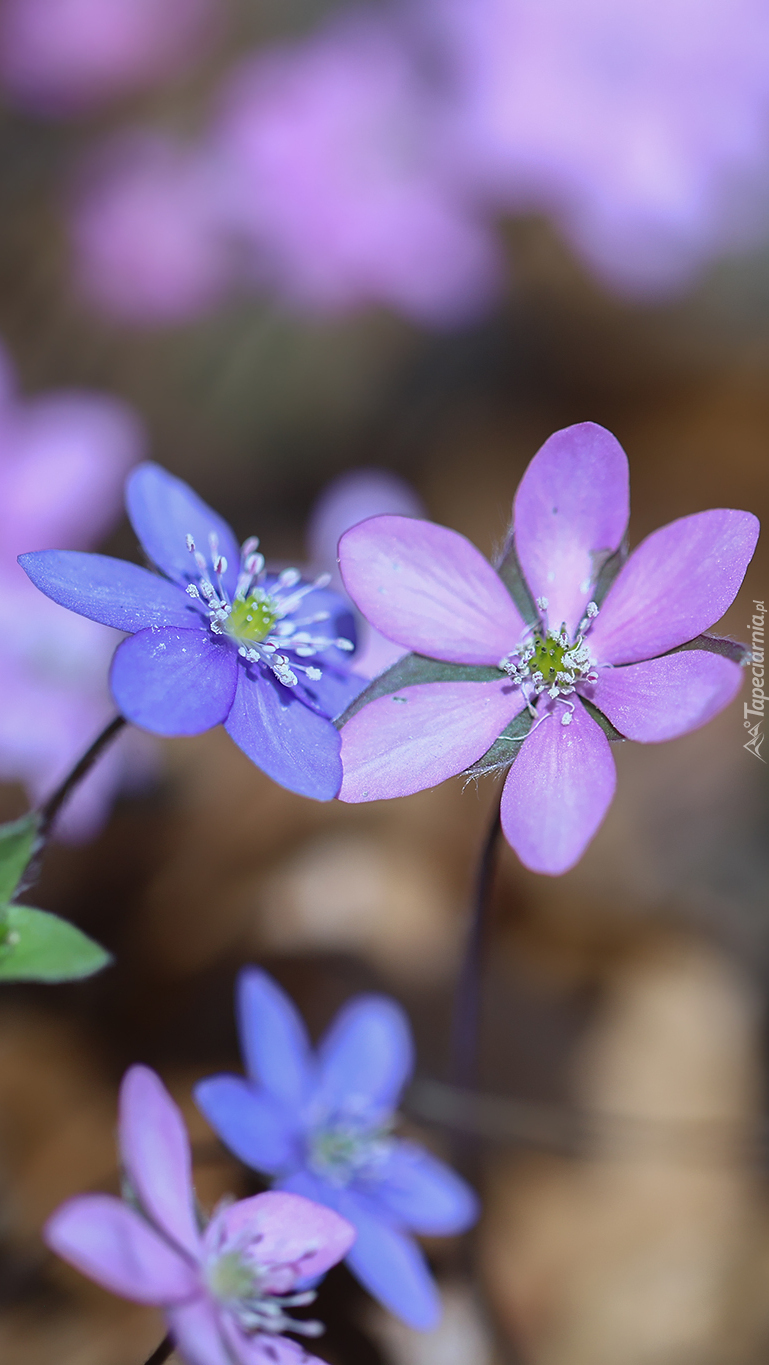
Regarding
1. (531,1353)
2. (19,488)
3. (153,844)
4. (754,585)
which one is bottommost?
(531,1353)

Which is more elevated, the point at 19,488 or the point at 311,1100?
the point at 19,488

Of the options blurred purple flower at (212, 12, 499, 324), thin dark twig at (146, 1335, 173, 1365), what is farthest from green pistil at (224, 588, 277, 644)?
blurred purple flower at (212, 12, 499, 324)

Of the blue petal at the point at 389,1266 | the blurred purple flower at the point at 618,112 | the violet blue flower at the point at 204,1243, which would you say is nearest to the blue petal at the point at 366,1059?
the blue petal at the point at 389,1266

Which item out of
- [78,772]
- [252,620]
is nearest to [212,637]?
[252,620]

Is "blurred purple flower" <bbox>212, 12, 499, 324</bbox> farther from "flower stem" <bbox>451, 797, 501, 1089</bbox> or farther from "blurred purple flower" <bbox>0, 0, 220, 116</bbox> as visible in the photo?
"flower stem" <bbox>451, 797, 501, 1089</bbox>

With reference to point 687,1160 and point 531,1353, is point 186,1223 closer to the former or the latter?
point 531,1353

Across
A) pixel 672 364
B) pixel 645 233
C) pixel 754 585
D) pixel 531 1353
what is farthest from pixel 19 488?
pixel 672 364

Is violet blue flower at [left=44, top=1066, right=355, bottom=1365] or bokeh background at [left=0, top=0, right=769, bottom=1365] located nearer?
violet blue flower at [left=44, top=1066, right=355, bottom=1365]
